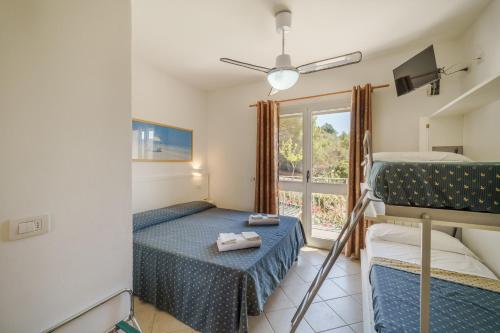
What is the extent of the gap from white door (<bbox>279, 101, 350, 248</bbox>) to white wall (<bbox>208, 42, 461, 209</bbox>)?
1.29 ft

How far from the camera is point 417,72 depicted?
2.23 meters

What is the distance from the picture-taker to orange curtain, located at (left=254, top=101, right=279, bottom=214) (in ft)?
11.3

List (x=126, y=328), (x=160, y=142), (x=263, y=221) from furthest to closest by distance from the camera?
(x=160, y=142) < (x=263, y=221) < (x=126, y=328)

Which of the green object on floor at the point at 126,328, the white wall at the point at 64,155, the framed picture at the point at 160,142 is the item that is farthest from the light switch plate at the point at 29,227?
the framed picture at the point at 160,142

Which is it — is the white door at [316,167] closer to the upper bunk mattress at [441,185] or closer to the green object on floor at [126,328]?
the upper bunk mattress at [441,185]

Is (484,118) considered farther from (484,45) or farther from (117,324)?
(117,324)

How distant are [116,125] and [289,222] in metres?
2.29

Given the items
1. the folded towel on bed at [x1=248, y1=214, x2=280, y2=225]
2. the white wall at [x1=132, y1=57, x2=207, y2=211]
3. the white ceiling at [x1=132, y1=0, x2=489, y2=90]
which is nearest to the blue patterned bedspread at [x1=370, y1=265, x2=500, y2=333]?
the folded towel on bed at [x1=248, y1=214, x2=280, y2=225]

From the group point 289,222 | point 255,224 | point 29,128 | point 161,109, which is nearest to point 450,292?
point 289,222

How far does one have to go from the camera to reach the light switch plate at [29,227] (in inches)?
34.9

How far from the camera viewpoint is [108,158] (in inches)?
48.0

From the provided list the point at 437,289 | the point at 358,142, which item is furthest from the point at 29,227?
the point at 358,142

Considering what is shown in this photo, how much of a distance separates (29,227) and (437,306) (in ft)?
7.39

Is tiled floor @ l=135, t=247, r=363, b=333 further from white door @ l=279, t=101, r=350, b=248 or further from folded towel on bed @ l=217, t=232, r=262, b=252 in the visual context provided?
white door @ l=279, t=101, r=350, b=248
